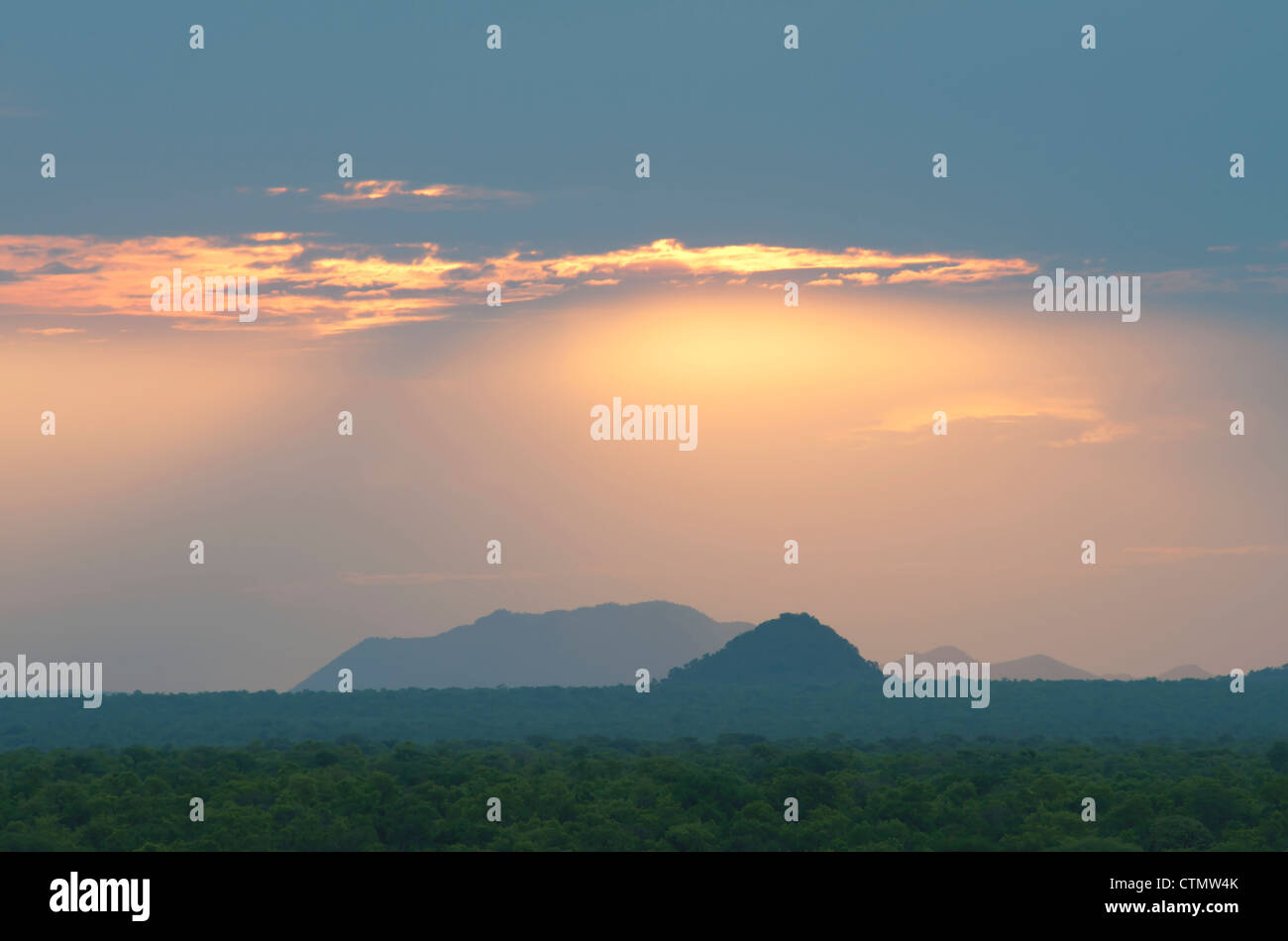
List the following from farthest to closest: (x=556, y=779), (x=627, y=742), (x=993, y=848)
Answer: (x=627, y=742)
(x=556, y=779)
(x=993, y=848)

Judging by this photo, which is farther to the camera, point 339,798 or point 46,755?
point 46,755
